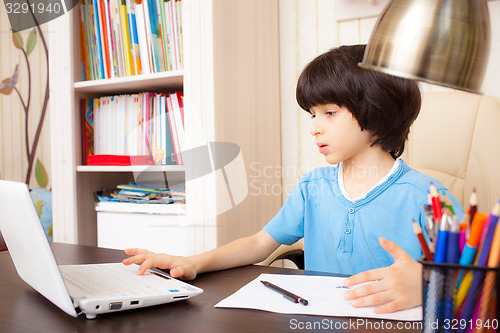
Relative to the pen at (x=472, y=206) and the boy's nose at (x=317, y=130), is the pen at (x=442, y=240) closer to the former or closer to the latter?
the pen at (x=472, y=206)

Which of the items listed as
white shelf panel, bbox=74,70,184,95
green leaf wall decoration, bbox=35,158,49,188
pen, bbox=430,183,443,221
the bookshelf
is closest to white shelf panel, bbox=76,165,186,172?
the bookshelf

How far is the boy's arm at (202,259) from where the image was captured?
81cm

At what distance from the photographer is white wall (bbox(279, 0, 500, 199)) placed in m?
1.85

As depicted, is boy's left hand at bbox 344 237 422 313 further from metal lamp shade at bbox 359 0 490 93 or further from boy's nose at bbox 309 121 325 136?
boy's nose at bbox 309 121 325 136

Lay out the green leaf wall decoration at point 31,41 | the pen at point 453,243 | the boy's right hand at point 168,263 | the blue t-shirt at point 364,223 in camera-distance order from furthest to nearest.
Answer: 1. the green leaf wall decoration at point 31,41
2. the blue t-shirt at point 364,223
3. the boy's right hand at point 168,263
4. the pen at point 453,243

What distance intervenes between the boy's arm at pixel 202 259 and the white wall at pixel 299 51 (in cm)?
97

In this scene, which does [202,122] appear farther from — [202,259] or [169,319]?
[169,319]

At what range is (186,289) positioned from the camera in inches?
27.0

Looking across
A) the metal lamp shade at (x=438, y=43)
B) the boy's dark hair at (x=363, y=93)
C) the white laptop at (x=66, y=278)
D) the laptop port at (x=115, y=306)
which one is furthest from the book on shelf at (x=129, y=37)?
the metal lamp shade at (x=438, y=43)

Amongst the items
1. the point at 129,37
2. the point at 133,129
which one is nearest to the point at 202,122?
the point at 133,129

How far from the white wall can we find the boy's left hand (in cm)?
127

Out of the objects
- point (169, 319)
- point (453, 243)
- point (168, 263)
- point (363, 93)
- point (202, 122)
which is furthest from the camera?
point (202, 122)

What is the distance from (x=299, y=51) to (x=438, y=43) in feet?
5.00

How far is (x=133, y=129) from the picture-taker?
1.84 meters
